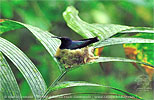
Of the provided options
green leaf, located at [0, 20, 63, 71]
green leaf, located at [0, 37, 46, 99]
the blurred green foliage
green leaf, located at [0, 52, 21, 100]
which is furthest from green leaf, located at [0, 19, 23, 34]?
the blurred green foliage

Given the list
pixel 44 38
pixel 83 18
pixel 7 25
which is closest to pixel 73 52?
pixel 44 38

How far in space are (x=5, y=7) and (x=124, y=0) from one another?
1197mm

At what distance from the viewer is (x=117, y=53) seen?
245 cm

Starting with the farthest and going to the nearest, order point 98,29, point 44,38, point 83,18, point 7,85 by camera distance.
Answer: point 83,18, point 98,29, point 44,38, point 7,85

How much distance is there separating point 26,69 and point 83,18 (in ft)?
5.74

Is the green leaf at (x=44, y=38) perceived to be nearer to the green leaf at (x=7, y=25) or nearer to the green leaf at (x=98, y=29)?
the green leaf at (x=7, y=25)

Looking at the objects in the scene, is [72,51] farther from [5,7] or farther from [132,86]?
[132,86]

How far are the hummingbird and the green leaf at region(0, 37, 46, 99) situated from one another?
0.13 metres

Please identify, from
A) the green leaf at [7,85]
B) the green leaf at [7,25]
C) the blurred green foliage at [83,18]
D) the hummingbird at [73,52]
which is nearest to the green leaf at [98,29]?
the hummingbird at [73,52]

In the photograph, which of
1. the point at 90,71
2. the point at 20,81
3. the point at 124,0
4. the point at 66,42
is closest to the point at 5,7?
the point at 20,81

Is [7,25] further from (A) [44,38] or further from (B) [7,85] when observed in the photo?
(B) [7,85]

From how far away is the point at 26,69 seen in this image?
0.64 metres

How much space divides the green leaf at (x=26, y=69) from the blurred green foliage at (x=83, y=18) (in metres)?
1.31

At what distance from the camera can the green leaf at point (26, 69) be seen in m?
0.61
